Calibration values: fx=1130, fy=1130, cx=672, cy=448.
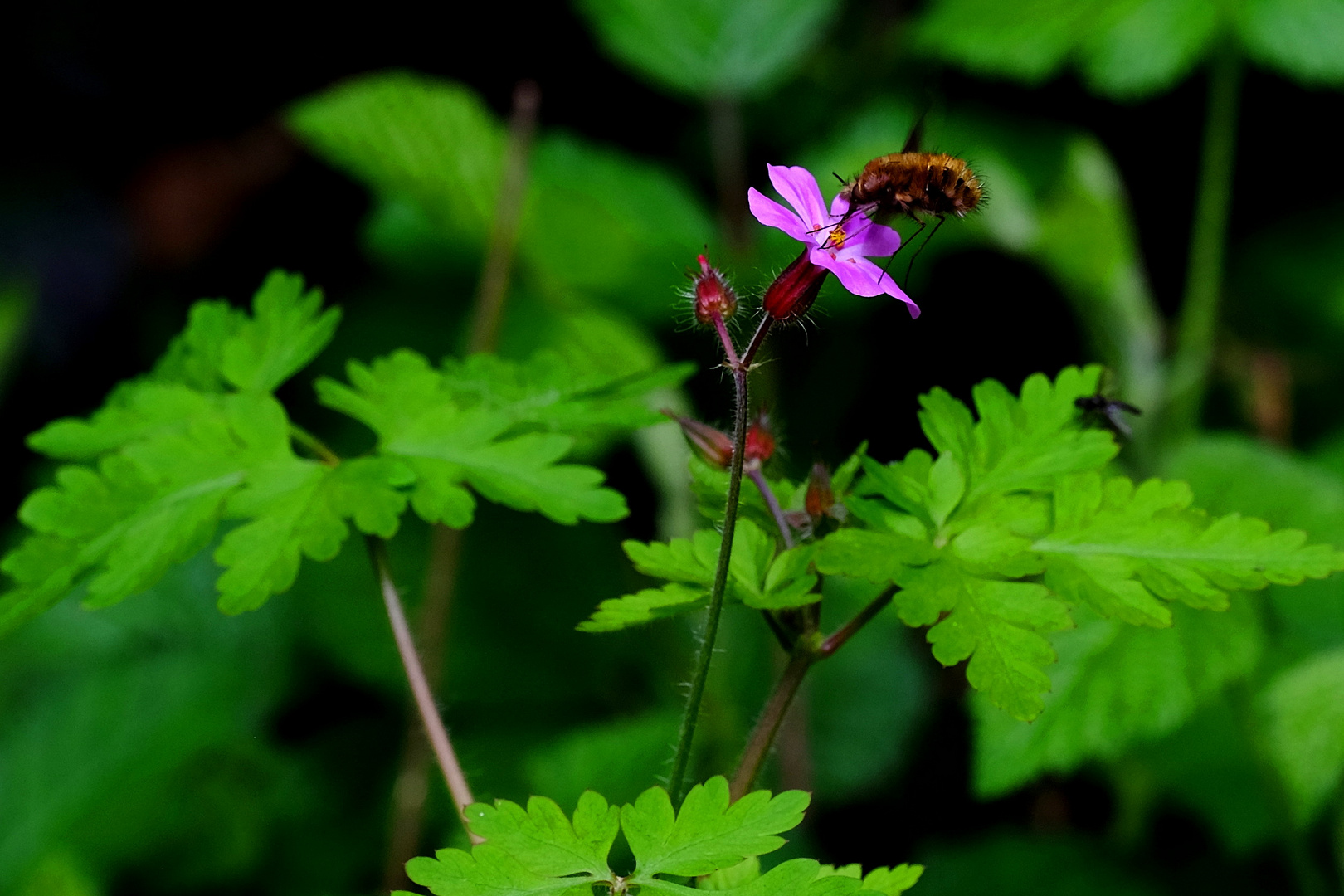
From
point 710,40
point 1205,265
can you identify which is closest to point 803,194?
point 1205,265

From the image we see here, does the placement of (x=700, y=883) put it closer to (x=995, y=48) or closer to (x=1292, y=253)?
(x=995, y=48)

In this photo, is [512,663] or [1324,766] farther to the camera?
[512,663]

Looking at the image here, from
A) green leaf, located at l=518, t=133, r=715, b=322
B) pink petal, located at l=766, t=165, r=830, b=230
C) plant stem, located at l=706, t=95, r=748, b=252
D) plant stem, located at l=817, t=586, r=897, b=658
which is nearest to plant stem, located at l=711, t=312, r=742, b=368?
pink petal, located at l=766, t=165, r=830, b=230

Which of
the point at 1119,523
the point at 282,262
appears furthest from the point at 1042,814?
the point at 282,262

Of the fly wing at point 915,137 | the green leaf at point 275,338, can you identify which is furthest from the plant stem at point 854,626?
the green leaf at point 275,338

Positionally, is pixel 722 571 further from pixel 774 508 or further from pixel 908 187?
pixel 908 187

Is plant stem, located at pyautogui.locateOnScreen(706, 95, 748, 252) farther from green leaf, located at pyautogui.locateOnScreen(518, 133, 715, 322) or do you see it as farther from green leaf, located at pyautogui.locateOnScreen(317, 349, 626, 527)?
green leaf, located at pyautogui.locateOnScreen(317, 349, 626, 527)

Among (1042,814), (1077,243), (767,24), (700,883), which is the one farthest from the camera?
(767,24)

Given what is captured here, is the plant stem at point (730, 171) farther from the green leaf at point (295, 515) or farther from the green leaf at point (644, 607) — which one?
the green leaf at point (644, 607)
